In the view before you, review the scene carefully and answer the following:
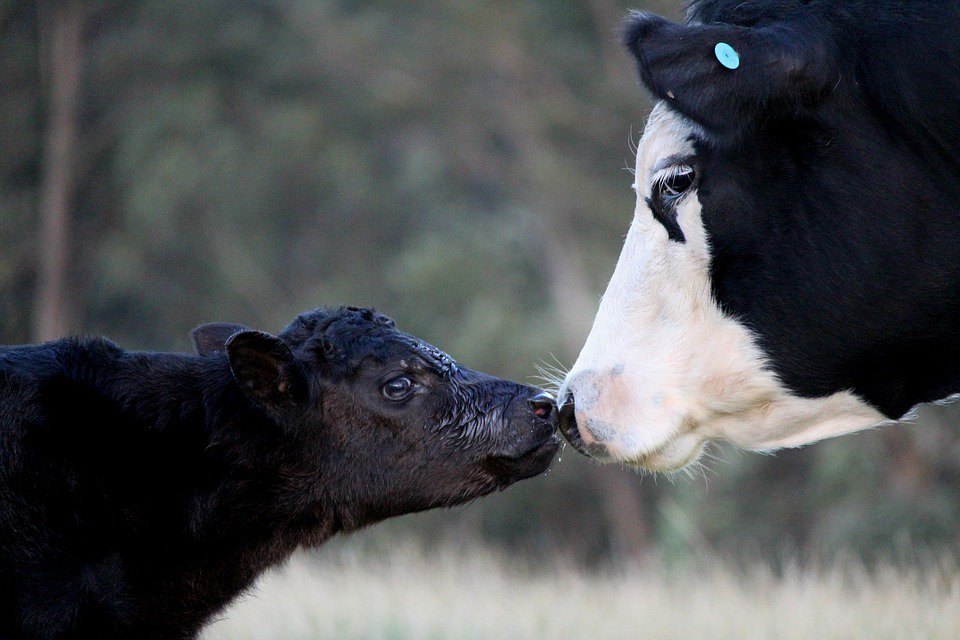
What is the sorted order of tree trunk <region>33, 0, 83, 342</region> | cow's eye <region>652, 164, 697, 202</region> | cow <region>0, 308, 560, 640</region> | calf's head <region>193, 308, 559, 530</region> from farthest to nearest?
tree trunk <region>33, 0, 83, 342</region>, calf's head <region>193, 308, 559, 530</region>, cow's eye <region>652, 164, 697, 202</region>, cow <region>0, 308, 560, 640</region>

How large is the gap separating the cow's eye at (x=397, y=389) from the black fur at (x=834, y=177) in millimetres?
1278

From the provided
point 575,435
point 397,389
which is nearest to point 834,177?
point 575,435

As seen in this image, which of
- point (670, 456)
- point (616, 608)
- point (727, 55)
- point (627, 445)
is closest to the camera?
point (727, 55)

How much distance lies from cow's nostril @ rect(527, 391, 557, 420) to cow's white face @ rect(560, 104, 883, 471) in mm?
258

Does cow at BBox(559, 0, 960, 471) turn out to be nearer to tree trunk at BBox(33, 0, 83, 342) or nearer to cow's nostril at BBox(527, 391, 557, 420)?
cow's nostril at BBox(527, 391, 557, 420)

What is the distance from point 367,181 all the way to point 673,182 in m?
25.5

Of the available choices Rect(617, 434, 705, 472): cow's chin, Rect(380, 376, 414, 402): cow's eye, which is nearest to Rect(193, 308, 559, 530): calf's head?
Rect(380, 376, 414, 402): cow's eye

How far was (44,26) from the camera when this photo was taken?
984 inches

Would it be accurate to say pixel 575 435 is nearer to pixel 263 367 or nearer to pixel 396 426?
pixel 396 426

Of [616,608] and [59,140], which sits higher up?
[59,140]

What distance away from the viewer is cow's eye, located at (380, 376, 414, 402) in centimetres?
473

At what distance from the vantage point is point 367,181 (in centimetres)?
2936

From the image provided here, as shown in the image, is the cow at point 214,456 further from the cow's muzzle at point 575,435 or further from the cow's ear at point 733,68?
the cow's ear at point 733,68

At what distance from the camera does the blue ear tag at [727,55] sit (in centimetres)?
A: 380
